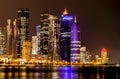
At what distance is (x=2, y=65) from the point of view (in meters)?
200

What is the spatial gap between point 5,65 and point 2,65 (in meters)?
1.48

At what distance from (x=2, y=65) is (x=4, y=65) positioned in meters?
1.00

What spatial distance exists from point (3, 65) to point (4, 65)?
47cm

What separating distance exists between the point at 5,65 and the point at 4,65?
0.47 meters

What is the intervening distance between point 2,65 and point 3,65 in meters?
0.54

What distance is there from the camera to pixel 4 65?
199 m

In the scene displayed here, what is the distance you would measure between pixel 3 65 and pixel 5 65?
0.95 metres

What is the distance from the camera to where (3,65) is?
654 feet
